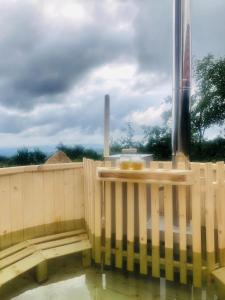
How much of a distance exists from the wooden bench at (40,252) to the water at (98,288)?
0.65ft

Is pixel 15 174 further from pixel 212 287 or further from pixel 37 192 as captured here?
pixel 212 287

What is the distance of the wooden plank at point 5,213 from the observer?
4.02 m

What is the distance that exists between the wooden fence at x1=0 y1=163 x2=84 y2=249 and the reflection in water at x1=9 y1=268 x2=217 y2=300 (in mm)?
997

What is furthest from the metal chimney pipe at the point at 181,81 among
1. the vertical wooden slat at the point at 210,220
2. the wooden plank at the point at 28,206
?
the wooden plank at the point at 28,206

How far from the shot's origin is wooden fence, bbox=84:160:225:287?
337cm

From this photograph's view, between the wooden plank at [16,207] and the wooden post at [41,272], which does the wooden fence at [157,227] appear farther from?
the wooden plank at [16,207]

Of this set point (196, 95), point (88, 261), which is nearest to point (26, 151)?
point (88, 261)

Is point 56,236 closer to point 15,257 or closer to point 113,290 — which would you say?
point 15,257

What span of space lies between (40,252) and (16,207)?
705mm

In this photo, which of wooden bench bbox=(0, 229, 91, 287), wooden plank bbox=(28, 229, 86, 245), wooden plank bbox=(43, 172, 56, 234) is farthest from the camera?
wooden plank bbox=(43, 172, 56, 234)

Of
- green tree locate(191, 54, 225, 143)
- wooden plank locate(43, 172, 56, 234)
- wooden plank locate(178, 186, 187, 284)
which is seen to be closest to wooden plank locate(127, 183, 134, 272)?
wooden plank locate(178, 186, 187, 284)

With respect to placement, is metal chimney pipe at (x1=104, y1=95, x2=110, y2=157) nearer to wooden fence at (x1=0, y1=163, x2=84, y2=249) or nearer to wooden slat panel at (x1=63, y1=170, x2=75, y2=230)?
wooden fence at (x1=0, y1=163, x2=84, y2=249)

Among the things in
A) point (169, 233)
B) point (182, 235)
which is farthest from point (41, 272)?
point (182, 235)

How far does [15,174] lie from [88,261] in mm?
1491
